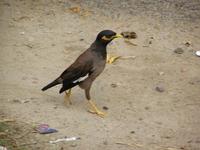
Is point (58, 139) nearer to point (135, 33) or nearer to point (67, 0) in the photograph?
point (135, 33)

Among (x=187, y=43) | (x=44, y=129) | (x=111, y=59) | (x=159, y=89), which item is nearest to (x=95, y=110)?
(x=44, y=129)

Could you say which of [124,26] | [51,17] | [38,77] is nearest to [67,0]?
[51,17]

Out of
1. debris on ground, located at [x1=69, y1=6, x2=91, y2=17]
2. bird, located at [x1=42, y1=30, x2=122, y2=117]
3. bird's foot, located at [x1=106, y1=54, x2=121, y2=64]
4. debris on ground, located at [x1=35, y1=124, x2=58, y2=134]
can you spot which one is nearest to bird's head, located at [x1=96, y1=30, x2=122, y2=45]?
bird, located at [x1=42, y1=30, x2=122, y2=117]

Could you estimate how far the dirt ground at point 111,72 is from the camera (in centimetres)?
668

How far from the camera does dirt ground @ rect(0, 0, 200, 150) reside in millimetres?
6684

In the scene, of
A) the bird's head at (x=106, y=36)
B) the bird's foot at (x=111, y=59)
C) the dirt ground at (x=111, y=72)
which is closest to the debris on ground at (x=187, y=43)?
the dirt ground at (x=111, y=72)

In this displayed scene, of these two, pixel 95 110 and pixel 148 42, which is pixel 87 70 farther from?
pixel 148 42

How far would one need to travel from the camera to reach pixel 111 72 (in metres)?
8.40

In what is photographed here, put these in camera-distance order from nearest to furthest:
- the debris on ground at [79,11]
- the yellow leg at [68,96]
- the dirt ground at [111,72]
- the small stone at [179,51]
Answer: the dirt ground at [111,72] → the yellow leg at [68,96] → the small stone at [179,51] → the debris on ground at [79,11]

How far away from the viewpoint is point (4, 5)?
10484 millimetres

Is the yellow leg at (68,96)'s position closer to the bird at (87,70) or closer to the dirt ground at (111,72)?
the dirt ground at (111,72)

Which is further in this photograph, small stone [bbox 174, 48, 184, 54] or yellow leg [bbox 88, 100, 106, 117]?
small stone [bbox 174, 48, 184, 54]

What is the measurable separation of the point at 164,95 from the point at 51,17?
307 cm

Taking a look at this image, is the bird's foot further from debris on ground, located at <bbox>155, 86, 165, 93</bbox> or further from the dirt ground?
debris on ground, located at <bbox>155, 86, 165, 93</bbox>
